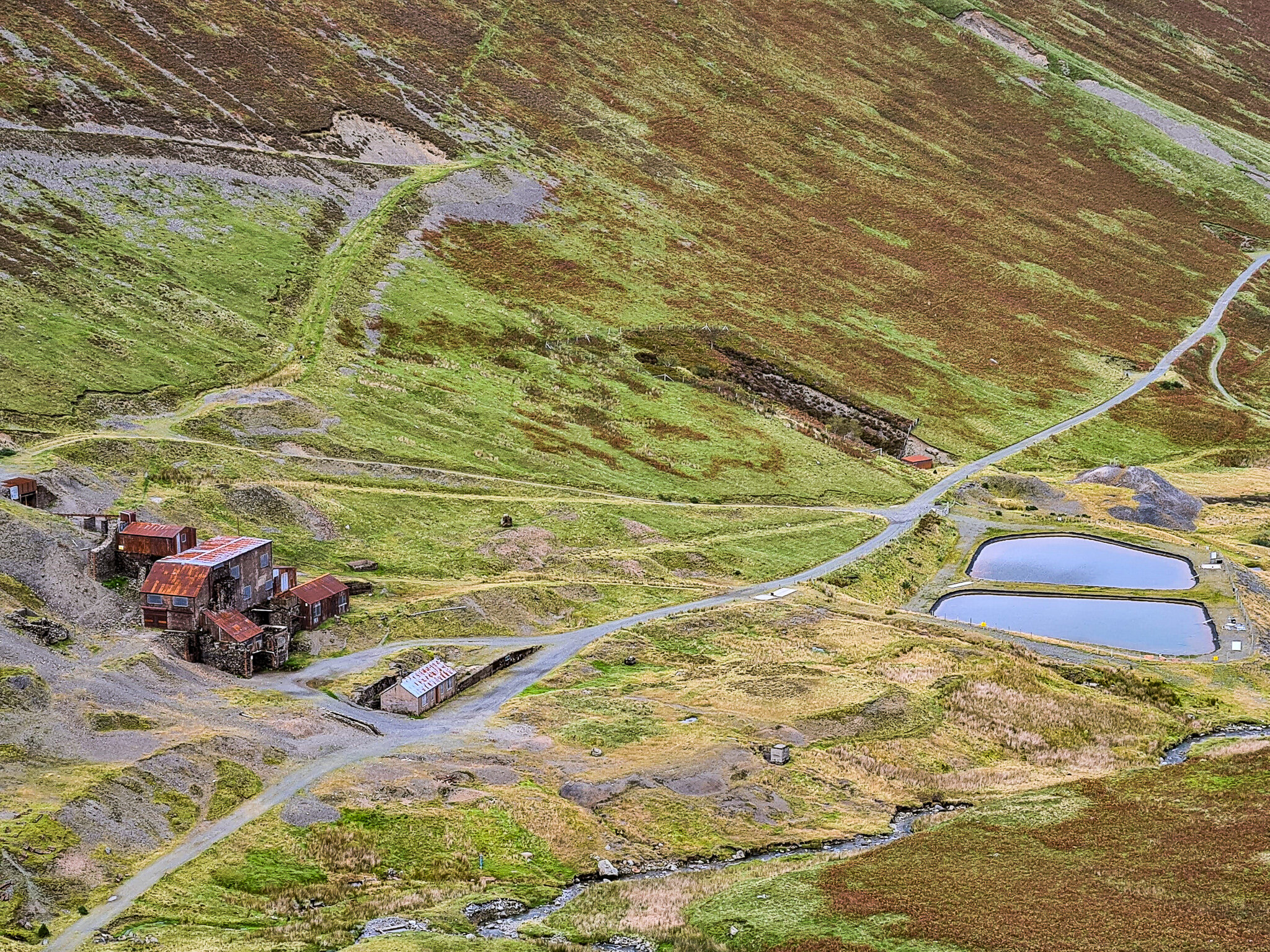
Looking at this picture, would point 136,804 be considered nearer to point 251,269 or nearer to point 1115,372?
point 251,269

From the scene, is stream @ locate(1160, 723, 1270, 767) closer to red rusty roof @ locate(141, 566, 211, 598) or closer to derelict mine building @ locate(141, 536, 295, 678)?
derelict mine building @ locate(141, 536, 295, 678)

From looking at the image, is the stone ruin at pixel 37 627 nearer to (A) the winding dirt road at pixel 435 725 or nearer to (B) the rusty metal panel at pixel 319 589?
(A) the winding dirt road at pixel 435 725

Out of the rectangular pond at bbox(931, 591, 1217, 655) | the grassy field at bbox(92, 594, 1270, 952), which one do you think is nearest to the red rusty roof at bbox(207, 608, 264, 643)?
the grassy field at bbox(92, 594, 1270, 952)

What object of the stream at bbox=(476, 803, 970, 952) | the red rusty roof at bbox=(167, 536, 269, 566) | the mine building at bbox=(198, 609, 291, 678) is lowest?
the mine building at bbox=(198, 609, 291, 678)

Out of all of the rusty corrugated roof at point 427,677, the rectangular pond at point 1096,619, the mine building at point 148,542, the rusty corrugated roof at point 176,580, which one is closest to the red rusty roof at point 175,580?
the rusty corrugated roof at point 176,580

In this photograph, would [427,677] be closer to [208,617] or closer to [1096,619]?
[208,617]
